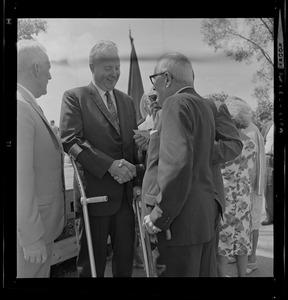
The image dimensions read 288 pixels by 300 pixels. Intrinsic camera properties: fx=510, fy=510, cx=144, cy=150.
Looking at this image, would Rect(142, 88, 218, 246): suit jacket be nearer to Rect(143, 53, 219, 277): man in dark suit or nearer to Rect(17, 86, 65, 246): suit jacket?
Rect(143, 53, 219, 277): man in dark suit

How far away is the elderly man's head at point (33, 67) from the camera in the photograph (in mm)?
3652

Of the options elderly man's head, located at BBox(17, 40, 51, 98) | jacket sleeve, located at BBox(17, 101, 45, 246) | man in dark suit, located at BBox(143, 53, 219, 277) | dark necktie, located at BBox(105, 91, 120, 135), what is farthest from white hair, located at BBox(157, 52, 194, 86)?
jacket sleeve, located at BBox(17, 101, 45, 246)

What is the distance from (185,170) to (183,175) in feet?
0.12

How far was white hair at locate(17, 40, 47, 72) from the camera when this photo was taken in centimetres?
365

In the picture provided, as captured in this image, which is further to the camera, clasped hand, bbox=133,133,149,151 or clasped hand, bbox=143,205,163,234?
clasped hand, bbox=133,133,149,151

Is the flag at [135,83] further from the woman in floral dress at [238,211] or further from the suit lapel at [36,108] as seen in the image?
the woman in floral dress at [238,211]

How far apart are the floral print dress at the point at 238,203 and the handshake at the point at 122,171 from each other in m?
0.67

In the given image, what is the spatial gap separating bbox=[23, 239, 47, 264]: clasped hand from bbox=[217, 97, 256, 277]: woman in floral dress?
1.28 meters

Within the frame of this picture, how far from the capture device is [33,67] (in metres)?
3.68

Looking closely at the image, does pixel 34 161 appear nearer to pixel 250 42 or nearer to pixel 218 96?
pixel 218 96

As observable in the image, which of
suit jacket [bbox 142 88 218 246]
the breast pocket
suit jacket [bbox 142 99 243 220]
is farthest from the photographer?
the breast pocket
